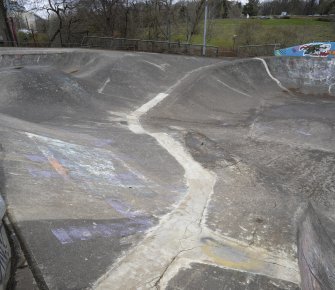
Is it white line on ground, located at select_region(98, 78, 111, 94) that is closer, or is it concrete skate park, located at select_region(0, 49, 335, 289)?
concrete skate park, located at select_region(0, 49, 335, 289)

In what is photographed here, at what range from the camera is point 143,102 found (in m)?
13.8

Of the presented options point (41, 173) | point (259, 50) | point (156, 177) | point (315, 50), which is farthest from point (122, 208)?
point (259, 50)

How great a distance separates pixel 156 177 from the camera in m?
7.46

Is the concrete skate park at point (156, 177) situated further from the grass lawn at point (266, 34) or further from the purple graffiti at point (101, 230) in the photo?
the grass lawn at point (266, 34)

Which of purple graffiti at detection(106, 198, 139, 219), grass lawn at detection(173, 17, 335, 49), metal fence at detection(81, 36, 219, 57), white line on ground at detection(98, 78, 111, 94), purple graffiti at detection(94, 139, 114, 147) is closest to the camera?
purple graffiti at detection(106, 198, 139, 219)

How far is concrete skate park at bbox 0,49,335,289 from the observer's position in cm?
413

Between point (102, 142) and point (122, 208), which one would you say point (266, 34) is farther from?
point (122, 208)

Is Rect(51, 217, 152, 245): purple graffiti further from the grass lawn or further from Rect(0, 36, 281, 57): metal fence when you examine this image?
the grass lawn

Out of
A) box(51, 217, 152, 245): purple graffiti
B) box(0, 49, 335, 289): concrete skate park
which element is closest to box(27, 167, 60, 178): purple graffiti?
box(0, 49, 335, 289): concrete skate park

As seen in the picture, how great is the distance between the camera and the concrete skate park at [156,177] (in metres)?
4.13

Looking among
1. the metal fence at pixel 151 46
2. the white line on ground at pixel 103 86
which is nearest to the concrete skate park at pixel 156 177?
the white line on ground at pixel 103 86

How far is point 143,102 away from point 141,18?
2155cm

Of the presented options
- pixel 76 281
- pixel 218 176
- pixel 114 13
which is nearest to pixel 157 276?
pixel 76 281

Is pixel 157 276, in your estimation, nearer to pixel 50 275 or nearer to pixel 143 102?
pixel 50 275
